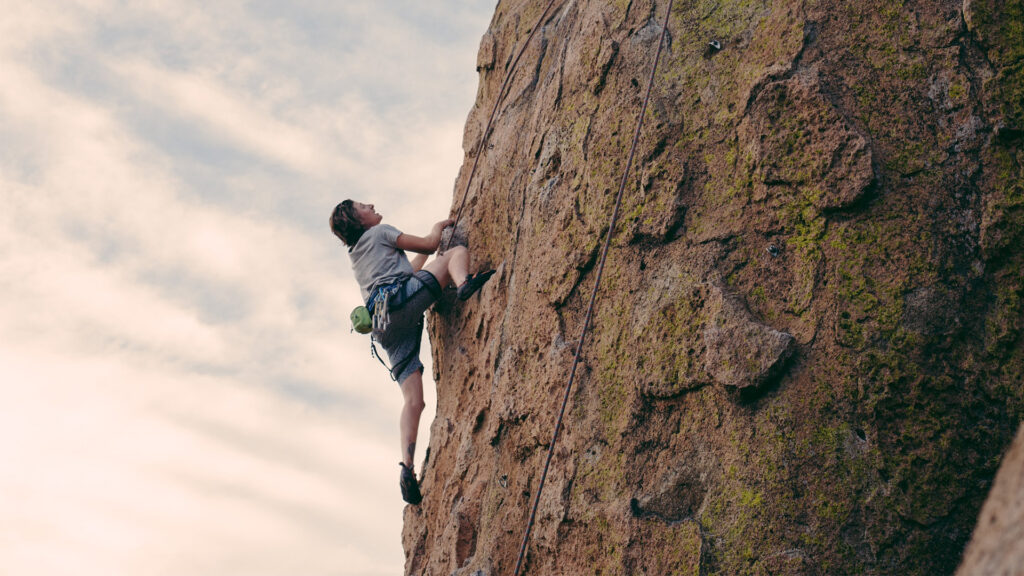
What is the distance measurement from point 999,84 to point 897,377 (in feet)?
5.13

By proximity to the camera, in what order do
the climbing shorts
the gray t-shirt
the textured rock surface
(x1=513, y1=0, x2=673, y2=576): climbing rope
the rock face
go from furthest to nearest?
1. the gray t-shirt
2. the climbing shorts
3. (x1=513, y1=0, x2=673, y2=576): climbing rope
4. the rock face
5. the textured rock surface

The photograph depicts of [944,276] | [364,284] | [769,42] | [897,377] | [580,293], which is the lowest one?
[897,377]

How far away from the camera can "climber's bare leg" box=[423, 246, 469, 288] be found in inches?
264

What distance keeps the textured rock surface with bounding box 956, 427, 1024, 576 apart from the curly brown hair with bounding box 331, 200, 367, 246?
5450mm

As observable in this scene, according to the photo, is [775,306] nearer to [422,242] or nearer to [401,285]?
[401,285]

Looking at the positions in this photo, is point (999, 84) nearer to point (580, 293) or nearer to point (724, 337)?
point (724, 337)

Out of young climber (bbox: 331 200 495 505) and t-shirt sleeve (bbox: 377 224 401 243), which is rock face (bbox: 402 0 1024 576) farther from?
t-shirt sleeve (bbox: 377 224 401 243)

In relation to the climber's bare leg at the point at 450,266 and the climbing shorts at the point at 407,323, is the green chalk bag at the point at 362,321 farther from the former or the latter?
the climber's bare leg at the point at 450,266

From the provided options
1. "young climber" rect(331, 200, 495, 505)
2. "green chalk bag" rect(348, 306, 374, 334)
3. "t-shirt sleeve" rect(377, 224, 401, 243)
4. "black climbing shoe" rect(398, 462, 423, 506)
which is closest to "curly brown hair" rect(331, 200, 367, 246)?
"young climber" rect(331, 200, 495, 505)

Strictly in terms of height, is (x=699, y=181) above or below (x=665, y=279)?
above

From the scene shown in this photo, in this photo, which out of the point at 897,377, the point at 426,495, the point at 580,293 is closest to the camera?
the point at 897,377

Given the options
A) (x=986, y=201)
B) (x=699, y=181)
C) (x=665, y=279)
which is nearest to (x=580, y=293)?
(x=665, y=279)

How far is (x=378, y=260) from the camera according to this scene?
679 centimetres

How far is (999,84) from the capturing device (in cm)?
421
